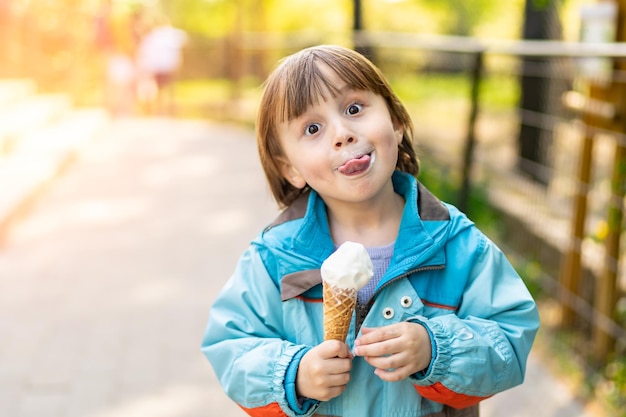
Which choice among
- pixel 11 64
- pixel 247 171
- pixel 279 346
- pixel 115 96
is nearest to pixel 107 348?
pixel 279 346

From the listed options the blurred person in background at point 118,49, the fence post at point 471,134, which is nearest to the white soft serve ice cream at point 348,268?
the fence post at point 471,134

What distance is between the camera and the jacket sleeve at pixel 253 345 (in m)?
1.87

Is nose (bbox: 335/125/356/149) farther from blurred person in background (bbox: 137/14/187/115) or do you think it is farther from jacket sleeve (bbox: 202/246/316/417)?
blurred person in background (bbox: 137/14/187/115)

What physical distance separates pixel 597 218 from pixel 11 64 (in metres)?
11.5

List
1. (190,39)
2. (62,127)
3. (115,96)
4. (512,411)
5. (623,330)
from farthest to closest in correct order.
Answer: (190,39)
(115,96)
(62,127)
(623,330)
(512,411)

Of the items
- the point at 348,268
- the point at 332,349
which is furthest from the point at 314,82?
the point at 332,349

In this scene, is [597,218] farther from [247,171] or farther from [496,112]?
[247,171]

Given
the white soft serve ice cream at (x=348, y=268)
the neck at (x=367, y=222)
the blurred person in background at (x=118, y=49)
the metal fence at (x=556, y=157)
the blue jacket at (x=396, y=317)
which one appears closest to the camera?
the white soft serve ice cream at (x=348, y=268)

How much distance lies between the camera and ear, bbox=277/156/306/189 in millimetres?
2100

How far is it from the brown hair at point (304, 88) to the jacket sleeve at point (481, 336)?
16.5 inches

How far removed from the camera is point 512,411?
12.6 ft

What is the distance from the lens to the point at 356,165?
6.20ft

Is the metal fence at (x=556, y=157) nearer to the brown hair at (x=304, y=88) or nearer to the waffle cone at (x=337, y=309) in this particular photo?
the brown hair at (x=304, y=88)

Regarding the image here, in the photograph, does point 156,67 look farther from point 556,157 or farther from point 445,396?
point 445,396
